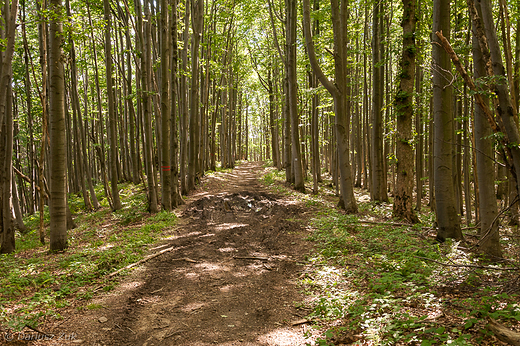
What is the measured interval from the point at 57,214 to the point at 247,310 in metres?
5.61

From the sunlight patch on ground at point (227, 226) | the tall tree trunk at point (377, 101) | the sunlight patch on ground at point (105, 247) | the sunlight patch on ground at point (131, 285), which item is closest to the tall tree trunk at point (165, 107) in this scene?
the sunlight patch on ground at point (227, 226)

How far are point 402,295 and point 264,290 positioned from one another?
2178 mm

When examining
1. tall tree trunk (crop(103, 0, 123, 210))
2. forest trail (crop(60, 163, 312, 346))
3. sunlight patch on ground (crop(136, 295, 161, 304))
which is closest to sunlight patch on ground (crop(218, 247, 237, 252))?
forest trail (crop(60, 163, 312, 346))

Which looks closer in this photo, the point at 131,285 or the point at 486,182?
the point at 131,285

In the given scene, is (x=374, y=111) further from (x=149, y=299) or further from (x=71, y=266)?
(x=71, y=266)

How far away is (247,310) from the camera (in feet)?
14.9

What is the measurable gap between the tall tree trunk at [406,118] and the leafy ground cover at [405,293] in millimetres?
2542

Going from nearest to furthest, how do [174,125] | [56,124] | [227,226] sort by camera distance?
[56,124] → [227,226] → [174,125]

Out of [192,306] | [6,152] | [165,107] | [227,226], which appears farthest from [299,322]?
[165,107]

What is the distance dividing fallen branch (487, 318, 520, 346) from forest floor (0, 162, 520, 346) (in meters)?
0.01

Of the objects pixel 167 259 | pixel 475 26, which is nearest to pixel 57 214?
pixel 167 259

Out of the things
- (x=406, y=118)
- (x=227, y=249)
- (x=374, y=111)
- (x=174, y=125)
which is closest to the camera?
(x=227, y=249)

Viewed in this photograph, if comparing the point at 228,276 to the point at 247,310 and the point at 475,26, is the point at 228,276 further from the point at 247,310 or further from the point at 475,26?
the point at 475,26

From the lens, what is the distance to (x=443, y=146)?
667 centimetres
